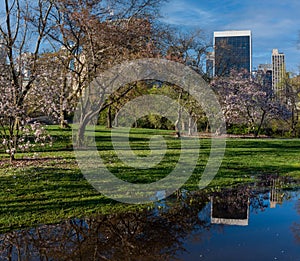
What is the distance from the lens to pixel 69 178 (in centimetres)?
698

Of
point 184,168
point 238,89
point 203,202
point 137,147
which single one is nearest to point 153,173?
point 184,168

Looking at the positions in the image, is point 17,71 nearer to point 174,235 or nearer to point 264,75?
point 174,235

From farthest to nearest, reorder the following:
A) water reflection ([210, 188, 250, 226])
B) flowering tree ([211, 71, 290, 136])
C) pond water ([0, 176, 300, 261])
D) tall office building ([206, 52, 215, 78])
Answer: tall office building ([206, 52, 215, 78])
flowering tree ([211, 71, 290, 136])
water reflection ([210, 188, 250, 226])
pond water ([0, 176, 300, 261])

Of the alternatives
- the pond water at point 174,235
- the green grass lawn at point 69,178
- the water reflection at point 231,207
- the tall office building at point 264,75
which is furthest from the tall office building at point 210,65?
the pond water at point 174,235

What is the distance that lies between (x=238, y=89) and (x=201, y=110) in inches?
114

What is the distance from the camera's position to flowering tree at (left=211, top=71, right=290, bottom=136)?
70.7 feet

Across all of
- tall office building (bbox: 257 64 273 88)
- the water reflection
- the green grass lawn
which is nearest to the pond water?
the water reflection

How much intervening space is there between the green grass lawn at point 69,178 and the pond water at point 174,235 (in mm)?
443

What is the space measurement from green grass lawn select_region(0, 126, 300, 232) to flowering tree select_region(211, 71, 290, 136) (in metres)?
9.57

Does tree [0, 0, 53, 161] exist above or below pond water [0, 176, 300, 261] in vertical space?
above

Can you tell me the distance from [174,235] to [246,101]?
18.6m

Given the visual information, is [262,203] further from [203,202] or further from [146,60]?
[146,60]

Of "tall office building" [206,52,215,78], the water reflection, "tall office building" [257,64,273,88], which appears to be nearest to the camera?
the water reflection

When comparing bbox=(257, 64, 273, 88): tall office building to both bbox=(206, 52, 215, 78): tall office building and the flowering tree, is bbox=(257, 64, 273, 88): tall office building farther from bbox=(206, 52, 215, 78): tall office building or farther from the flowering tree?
bbox=(206, 52, 215, 78): tall office building
